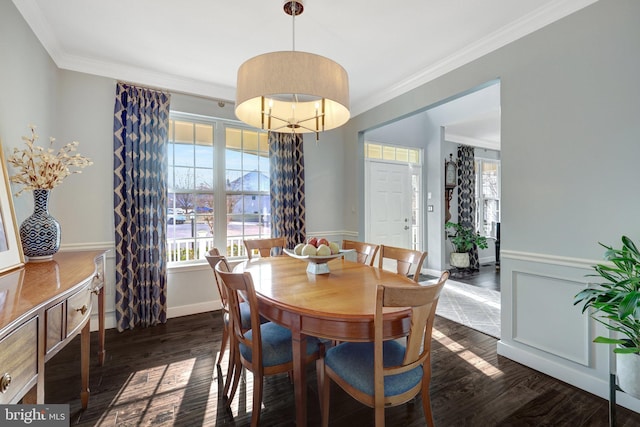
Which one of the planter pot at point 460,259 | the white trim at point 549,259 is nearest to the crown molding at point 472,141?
the planter pot at point 460,259

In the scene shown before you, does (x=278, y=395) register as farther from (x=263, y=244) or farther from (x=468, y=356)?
(x=468, y=356)

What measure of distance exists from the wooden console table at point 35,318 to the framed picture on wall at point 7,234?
0.06m

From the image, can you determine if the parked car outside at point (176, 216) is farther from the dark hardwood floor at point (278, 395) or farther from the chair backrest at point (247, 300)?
the chair backrest at point (247, 300)

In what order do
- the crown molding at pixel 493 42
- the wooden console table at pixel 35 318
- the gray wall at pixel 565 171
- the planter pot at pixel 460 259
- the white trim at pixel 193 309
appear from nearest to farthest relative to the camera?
the wooden console table at pixel 35 318 → the gray wall at pixel 565 171 → the crown molding at pixel 493 42 → the white trim at pixel 193 309 → the planter pot at pixel 460 259

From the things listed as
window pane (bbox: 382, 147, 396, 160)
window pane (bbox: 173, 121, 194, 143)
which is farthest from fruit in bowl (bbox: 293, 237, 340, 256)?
window pane (bbox: 382, 147, 396, 160)

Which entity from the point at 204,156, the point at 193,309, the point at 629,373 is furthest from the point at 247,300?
the point at 204,156

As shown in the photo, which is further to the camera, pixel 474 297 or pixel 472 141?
pixel 472 141

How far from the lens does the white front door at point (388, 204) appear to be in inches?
192

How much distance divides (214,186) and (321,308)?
275 centimetres

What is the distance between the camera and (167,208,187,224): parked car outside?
11.1 feet

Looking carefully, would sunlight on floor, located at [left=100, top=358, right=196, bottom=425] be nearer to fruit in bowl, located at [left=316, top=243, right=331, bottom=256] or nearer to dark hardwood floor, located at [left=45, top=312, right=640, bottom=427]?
dark hardwood floor, located at [left=45, top=312, right=640, bottom=427]

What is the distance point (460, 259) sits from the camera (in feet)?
17.2

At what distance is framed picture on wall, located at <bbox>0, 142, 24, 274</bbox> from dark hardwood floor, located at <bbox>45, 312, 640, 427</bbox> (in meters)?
0.99

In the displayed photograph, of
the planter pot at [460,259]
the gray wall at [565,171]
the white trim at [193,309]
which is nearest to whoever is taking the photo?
the gray wall at [565,171]
